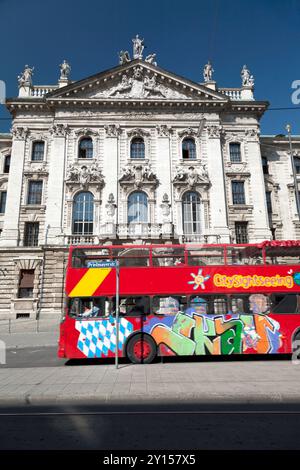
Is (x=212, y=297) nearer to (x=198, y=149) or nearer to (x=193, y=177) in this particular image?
(x=193, y=177)

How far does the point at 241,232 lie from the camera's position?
1117 inches

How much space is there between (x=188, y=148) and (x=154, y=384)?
25.5 meters

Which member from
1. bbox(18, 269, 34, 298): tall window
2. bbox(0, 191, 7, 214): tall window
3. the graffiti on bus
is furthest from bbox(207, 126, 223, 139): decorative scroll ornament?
the graffiti on bus

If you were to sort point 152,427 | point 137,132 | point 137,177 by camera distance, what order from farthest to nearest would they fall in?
point 137,132
point 137,177
point 152,427

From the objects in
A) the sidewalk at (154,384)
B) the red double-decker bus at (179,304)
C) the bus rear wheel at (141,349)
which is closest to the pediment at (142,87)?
the red double-decker bus at (179,304)

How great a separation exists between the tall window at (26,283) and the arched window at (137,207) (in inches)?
377

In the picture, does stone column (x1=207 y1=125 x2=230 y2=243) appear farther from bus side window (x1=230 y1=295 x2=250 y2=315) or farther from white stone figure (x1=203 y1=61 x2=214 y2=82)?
bus side window (x1=230 y1=295 x2=250 y2=315)

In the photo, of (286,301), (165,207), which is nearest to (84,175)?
(165,207)

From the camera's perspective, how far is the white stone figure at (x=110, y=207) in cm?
2642

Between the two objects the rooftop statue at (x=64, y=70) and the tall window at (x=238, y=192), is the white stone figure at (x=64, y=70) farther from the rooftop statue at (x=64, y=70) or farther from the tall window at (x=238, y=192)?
the tall window at (x=238, y=192)

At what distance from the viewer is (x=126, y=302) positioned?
1132 centimetres

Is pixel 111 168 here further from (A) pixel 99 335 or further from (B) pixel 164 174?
(A) pixel 99 335

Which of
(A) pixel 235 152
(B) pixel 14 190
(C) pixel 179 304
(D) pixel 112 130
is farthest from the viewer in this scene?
(A) pixel 235 152
